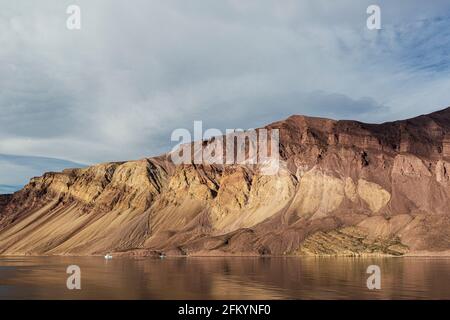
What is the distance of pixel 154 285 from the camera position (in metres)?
46.8

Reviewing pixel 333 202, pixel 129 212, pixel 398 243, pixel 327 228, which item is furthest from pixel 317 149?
pixel 129 212

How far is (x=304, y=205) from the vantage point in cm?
14388

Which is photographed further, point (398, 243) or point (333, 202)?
point (333, 202)

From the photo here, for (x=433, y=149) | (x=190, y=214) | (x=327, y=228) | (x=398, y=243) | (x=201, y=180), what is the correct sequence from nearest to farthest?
(x=398, y=243)
(x=327, y=228)
(x=433, y=149)
(x=190, y=214)
(x=201, y=180)

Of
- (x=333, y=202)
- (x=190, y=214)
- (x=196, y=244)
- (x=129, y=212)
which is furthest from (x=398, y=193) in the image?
(x=129, y=212)

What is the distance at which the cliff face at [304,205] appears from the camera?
401 ft

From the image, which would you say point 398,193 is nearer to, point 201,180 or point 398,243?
point 398,243

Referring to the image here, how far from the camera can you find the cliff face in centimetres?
12223

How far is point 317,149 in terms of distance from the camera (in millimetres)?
163500

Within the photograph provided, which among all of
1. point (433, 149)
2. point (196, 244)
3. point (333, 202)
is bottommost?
point (196, 244)

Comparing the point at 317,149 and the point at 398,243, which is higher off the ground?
the point at 317,149
